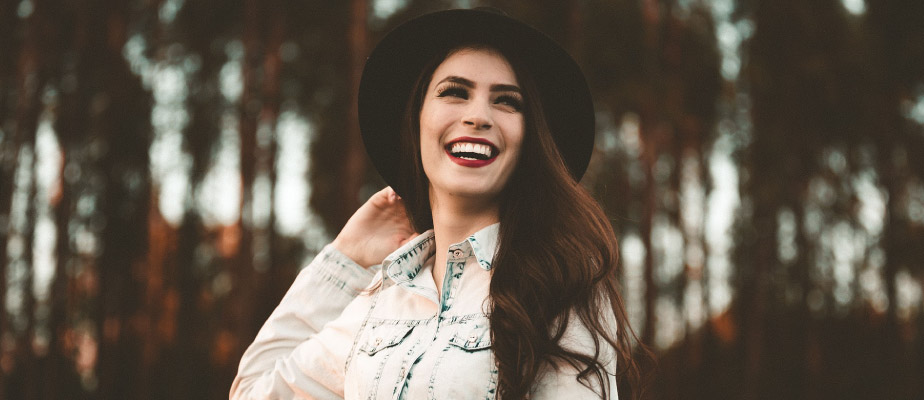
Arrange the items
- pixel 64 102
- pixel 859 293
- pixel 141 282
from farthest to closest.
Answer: pixel 859 293 < pixel 141 282 < pixel 64 102

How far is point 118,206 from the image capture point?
1222 centimetres

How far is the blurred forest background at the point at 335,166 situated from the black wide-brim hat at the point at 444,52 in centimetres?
695

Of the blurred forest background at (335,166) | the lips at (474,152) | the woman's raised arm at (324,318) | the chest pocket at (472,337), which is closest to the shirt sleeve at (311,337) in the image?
the woman's raised arm at (324,318)

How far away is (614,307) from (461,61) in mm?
736

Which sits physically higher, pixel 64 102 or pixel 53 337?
pixel 64 102

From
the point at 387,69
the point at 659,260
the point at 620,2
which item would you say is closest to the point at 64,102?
the point at 620,2

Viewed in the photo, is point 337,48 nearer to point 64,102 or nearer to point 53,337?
point 64,102

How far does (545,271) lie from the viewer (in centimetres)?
158

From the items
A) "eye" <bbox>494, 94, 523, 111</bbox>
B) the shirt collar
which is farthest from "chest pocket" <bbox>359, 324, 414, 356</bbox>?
"eye" <bbox>494, 94, 523, 111</bbox>

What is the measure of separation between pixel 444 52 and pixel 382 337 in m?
0.78

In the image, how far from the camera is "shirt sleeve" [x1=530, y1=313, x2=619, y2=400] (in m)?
1.38

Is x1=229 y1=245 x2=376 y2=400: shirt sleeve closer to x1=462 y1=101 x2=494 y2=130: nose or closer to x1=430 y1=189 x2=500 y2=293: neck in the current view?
x1=430 y1=189 x2=500 y2=293: neck

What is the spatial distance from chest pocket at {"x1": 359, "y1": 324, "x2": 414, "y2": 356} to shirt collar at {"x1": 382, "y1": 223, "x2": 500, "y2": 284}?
128 mm

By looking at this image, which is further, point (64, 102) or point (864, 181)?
point (864, 181)
